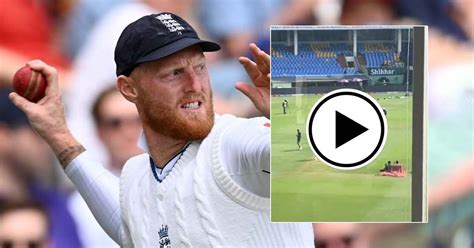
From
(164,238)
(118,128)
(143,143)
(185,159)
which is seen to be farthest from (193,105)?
(118,128)

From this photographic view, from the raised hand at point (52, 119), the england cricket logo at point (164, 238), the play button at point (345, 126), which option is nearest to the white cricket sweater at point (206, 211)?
the england cricket logo at point (164, 238)

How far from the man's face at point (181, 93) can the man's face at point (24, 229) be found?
2.18ft

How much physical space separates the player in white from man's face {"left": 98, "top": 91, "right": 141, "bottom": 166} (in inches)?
8.3

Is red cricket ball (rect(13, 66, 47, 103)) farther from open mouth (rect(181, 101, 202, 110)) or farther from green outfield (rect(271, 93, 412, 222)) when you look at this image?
green outfield (rect(271, 93, 412, 222))

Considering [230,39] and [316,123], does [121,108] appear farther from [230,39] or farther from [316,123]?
[316,123]

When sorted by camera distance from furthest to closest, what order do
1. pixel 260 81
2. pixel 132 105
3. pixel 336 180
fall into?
pixel 132 105
pixel 336 180
pixel 260 81

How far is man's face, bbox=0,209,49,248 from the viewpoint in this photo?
3.49 m

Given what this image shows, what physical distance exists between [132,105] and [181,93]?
41 centimetres

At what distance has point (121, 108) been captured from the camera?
3488mm

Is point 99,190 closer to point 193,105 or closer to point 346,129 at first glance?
point 193,105

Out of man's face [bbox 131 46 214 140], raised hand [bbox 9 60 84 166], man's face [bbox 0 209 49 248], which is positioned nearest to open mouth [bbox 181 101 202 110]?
man's face [bbox 131 46 214 140]

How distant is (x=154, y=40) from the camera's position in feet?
9.93

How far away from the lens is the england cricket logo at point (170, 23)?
3.06 metres

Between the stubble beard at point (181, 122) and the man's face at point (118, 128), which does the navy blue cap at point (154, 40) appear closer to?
the stubble beard at point (181, 122)
